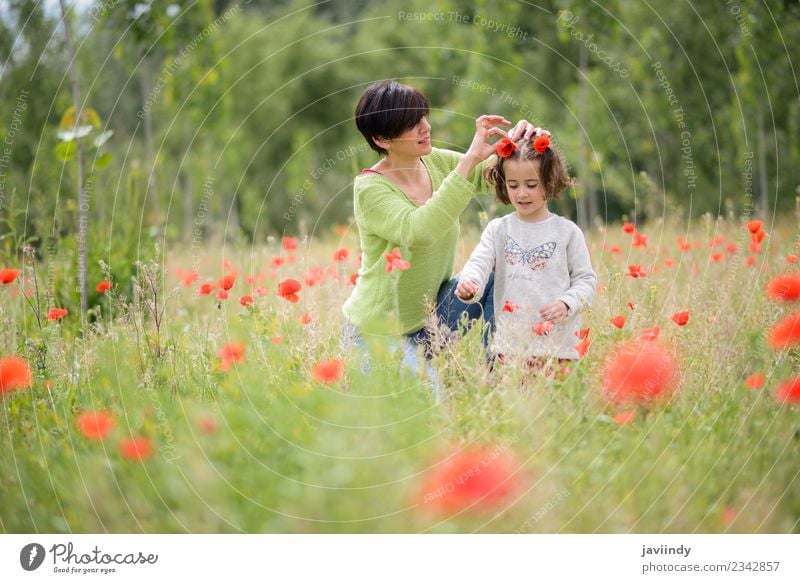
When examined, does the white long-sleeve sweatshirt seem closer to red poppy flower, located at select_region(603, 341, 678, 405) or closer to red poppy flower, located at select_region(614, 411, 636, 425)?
red poppy flower, located at select_region(603, 341, 678, 405)

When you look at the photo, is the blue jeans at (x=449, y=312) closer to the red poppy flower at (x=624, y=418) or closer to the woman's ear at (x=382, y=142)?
the woman's ear at (x=382, y=142)

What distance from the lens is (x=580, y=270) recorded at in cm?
278

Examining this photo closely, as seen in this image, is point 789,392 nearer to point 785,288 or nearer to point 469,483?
point 785,288

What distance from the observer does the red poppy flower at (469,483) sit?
1719mm

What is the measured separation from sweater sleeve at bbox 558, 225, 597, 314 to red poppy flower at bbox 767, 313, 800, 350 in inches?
24.7

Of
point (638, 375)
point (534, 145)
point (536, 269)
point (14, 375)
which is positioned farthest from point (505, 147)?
point (14, 375)

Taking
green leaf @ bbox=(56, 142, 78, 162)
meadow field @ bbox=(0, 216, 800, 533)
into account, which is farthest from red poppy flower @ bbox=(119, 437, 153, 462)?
green leaf @ bbox=(56, 142, 78, 162)

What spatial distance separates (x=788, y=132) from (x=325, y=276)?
569 cm

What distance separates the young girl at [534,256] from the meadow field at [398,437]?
134 mm

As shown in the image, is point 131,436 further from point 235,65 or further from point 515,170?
point 235,65

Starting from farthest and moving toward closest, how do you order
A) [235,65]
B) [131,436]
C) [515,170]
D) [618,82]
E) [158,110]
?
[235,65], [158,110], [618,82], [515,170], [131,436]

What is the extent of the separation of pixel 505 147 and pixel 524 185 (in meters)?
A: 0.17

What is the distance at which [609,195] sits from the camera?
1279 centimetres
